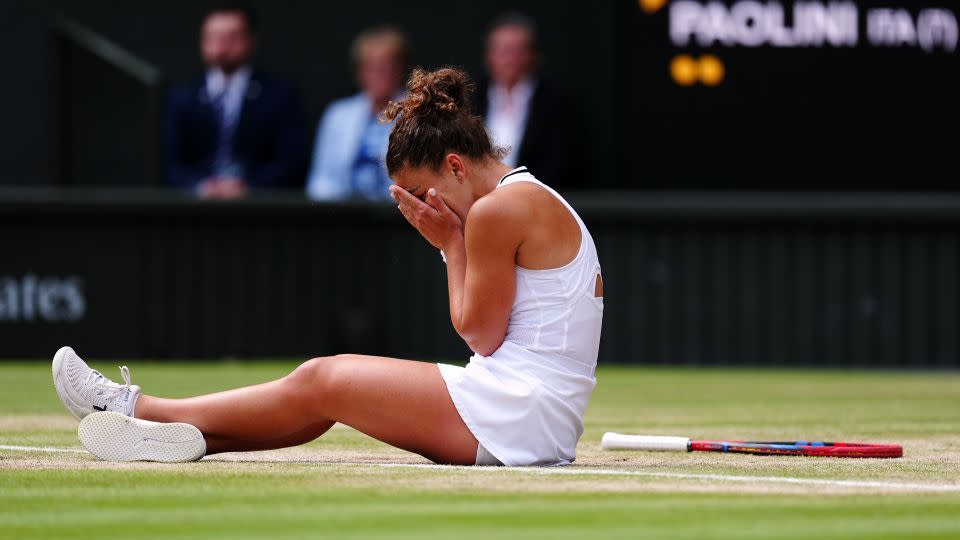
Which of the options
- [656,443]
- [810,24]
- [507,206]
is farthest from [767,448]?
[810,24]

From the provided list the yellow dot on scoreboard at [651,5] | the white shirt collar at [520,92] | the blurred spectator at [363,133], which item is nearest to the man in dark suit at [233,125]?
the blurred spectator at [363,133]

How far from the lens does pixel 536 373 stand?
17.1ft

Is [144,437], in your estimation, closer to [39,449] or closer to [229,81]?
[39,449]

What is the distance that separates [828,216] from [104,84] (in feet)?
20.7

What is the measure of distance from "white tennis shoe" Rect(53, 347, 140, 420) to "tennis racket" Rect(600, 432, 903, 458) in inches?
71.3

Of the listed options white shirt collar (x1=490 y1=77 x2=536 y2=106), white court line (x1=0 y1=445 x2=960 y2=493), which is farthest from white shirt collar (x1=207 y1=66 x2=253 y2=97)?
white court line (x1=0 y1=445 x2=960 y2=493)

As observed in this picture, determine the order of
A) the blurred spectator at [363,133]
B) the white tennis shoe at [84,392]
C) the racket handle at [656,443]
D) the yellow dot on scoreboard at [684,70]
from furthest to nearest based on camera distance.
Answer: the blurred spectator at [363,133], the yellow dot on scoreboard at [684,70], the racket handle at [656,443], the white tennis shoe at [84,392]

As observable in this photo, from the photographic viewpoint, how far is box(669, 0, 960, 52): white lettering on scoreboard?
12.8 meters

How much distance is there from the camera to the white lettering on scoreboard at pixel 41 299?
42.9 ft

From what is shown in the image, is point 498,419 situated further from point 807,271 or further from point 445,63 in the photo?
point 445,63

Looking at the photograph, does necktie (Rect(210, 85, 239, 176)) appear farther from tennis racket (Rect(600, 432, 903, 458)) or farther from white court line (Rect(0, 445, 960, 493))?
white court line (Rect(0, 445, 960, 493))

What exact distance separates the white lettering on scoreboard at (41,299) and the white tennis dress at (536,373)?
Answer: 8.40 metres

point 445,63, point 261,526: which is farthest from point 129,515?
point 445,63

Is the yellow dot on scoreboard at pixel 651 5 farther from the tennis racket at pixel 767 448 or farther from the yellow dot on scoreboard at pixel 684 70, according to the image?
the tennis racket at pixel 767 448
